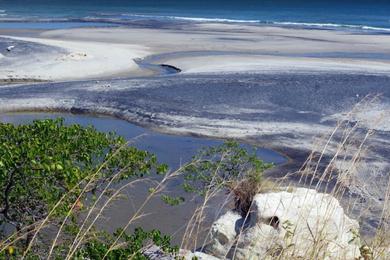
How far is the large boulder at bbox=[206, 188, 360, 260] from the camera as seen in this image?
4145mm

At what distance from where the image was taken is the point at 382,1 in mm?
98125

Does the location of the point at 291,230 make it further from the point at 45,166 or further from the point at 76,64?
the point at 76,64

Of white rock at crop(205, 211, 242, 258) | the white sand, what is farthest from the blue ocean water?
white rock at crop(205, 211, 242, 258)

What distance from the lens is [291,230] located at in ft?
19.0

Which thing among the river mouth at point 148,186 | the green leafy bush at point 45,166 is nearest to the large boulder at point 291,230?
the river mouth at point 148,186

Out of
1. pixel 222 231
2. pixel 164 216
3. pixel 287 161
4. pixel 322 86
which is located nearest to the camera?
pixel 222 231

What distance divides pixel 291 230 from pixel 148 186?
19.0ft

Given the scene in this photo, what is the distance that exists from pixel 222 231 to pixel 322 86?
15.2 m

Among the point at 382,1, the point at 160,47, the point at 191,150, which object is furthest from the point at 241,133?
the point at 382,1

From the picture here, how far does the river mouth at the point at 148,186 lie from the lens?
9.81 m

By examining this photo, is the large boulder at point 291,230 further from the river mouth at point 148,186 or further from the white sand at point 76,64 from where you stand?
the white sand at point 76,64

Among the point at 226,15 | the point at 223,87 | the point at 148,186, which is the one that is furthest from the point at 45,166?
the point at 226,15

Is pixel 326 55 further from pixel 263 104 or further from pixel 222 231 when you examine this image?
pixel 222 231

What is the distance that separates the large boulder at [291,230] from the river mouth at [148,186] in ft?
1.62
